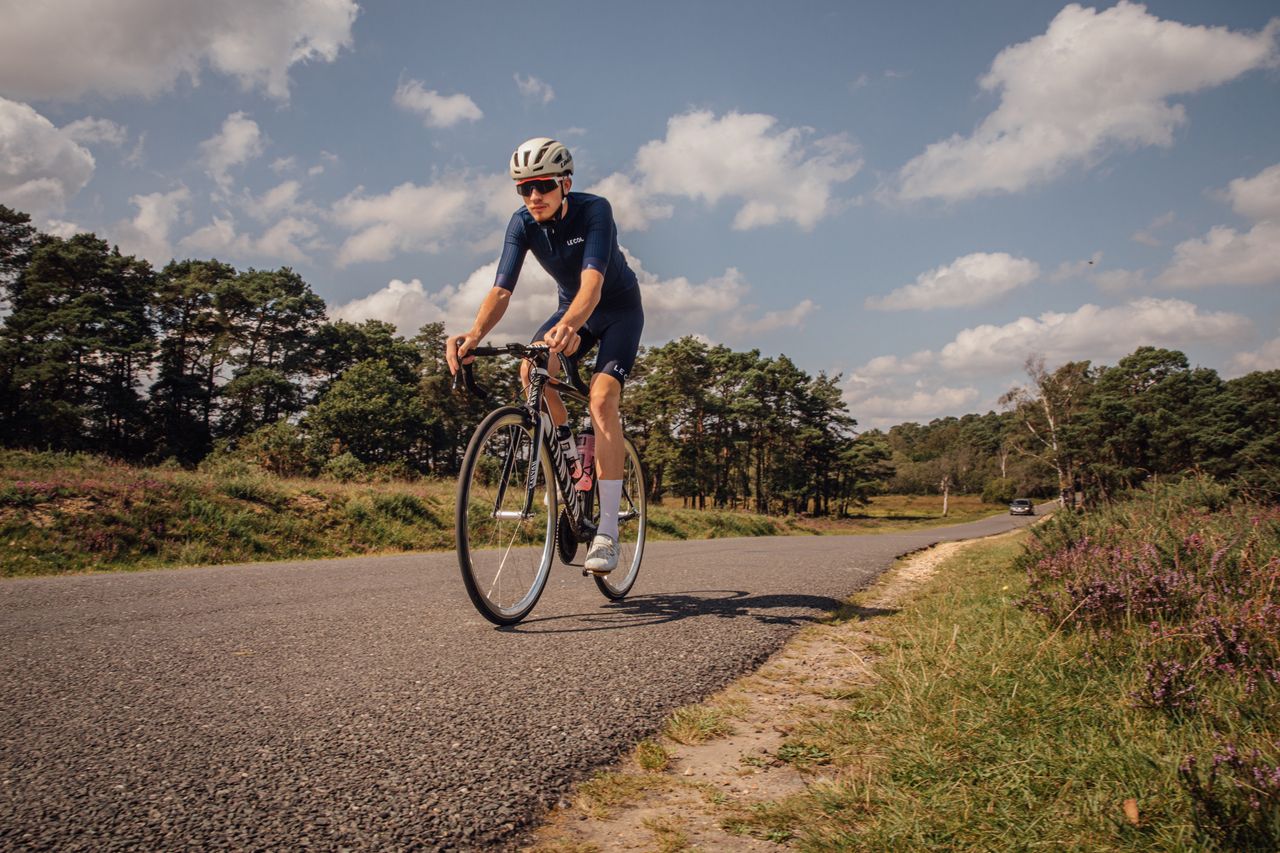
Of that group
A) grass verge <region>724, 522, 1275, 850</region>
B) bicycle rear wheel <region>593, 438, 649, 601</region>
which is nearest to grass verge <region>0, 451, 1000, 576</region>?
bicycle rear wheel <region>593, 438, 649, 601</region>

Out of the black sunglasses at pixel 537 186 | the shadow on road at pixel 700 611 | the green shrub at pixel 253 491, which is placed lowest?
the shadow on road at pixel 700 611

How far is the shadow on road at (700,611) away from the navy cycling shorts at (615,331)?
1550 mm

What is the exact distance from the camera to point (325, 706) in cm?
222

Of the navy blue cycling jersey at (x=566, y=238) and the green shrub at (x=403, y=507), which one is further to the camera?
the green shrub at (x=403, y=507)

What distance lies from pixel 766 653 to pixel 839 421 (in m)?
77.7

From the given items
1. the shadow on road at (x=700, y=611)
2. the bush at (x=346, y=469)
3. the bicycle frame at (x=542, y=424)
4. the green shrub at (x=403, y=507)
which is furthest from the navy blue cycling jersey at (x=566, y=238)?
the bush at (x=346, y=469)

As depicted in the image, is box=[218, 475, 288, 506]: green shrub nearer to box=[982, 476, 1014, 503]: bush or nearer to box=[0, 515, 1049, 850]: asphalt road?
box=[0, 515, 1049, 850]: asphalt road

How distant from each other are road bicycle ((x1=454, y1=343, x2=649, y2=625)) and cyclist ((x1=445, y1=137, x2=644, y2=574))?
0.14 meters

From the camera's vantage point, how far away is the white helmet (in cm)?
394

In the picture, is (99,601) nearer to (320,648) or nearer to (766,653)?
(320,648)

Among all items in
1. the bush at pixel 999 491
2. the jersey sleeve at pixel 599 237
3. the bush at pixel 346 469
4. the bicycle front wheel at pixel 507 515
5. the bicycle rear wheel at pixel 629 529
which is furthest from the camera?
the bush at pixel 999 491

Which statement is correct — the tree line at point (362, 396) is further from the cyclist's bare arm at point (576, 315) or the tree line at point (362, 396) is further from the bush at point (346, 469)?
the cyclist's bare arm at point (576, 315)

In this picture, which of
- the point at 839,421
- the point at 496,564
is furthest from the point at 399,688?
the point at 839,421

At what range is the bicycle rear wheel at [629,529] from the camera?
15.2 ft
